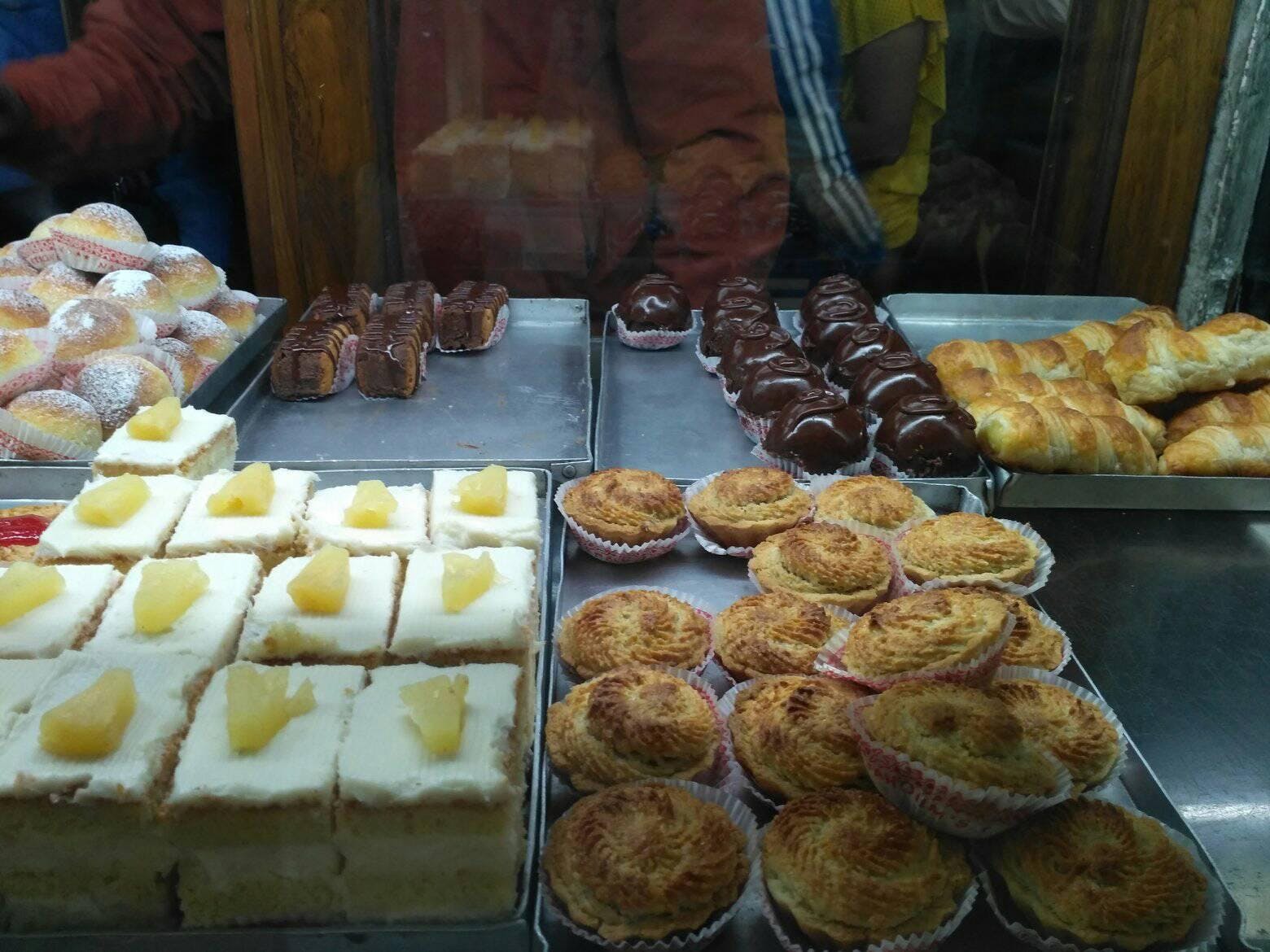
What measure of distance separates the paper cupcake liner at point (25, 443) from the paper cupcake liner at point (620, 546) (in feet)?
5.12

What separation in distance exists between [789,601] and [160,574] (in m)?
1.39

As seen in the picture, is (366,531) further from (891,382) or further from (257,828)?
(891,382)

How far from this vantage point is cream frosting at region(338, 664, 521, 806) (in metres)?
1.67

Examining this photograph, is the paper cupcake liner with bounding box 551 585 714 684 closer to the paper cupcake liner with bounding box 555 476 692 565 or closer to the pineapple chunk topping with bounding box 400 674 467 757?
the paper cupcake liner with bounding box 555 476 692 565

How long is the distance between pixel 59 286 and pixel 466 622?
2844mm

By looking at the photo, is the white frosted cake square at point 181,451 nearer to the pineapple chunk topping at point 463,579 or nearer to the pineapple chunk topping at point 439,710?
the pineapple chunk topping at point 463,579

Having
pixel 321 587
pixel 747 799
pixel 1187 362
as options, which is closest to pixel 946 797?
pixel 747 799

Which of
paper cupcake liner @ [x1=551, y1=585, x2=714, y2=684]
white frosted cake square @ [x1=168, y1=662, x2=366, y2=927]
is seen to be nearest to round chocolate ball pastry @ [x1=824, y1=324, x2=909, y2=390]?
paper cupcake liner @ [x1=551, y1=585, x2=714, y2=684]

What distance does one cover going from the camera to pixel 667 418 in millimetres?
3811

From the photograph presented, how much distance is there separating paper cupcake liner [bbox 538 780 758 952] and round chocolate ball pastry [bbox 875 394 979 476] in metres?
1.58

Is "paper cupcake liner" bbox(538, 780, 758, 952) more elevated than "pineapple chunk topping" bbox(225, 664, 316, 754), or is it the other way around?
"pineapple chunk topping" bbox(225, 664, 316, 754)

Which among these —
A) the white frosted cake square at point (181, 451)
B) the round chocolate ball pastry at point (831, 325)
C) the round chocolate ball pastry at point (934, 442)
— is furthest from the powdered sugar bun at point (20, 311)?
the round chocolate ball pastry at point (934, 442)

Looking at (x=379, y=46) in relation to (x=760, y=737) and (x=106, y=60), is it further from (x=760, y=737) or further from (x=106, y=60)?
Result: (x=760, y=737)

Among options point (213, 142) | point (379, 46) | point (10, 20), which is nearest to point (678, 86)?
point (379, 46)
